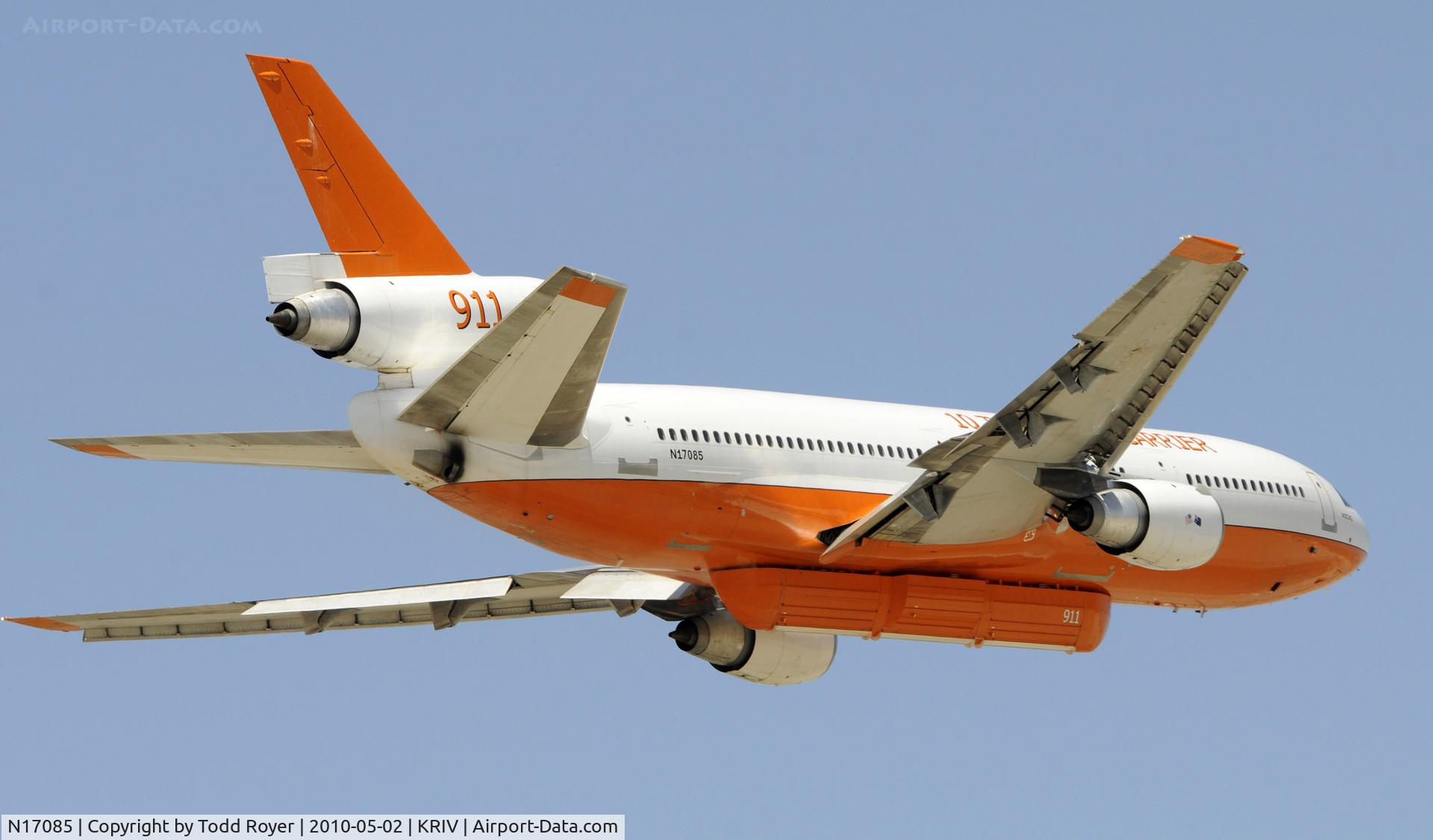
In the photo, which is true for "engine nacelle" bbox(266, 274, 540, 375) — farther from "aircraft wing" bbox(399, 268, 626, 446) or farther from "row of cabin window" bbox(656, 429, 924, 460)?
"row of cabin window" bbox(656, 429, 924, 460)

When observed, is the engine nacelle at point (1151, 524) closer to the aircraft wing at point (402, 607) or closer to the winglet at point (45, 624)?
the aircraft wing at point (402, 607)

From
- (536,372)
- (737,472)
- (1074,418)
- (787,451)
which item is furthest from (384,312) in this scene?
(1074,418)

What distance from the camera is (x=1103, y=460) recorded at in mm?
22016

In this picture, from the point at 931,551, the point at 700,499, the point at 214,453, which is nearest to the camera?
the point at 214,453

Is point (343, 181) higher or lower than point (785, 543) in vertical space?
higher

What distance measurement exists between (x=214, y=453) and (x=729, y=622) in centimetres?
956

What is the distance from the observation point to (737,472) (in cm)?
2178

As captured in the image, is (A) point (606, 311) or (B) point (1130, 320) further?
(B) point (1130, 320)

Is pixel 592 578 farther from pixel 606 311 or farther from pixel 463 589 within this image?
pixel 606 311

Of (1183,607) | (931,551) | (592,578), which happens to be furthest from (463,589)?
(1183,607)

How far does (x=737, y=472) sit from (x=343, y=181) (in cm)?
583

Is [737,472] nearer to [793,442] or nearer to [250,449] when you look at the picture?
[793,442]

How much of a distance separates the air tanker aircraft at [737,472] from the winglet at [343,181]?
0.03 metres

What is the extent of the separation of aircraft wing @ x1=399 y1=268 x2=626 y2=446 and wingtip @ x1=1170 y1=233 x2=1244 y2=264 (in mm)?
6048
